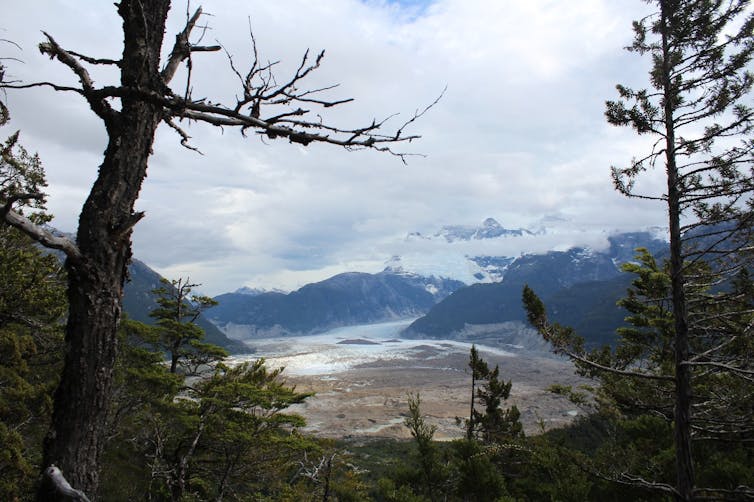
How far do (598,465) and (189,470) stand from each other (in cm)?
1096

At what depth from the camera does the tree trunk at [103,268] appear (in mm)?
2354

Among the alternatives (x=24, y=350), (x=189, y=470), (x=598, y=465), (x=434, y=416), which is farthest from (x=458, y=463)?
(x=434, y=416)

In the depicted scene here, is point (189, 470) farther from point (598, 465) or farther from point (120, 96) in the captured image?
point (120, 96)

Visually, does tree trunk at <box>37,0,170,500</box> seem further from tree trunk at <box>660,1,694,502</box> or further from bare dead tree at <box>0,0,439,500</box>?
tree trunk at <box>660,1,694,502</box>

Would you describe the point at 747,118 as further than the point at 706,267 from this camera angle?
No

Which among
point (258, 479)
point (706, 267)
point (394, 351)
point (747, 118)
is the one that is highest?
point (747, 118)

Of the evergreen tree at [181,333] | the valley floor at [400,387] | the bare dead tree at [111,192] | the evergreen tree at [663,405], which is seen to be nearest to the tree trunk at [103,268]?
the bare dead tree at [111,192]

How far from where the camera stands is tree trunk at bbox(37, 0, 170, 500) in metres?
2.35

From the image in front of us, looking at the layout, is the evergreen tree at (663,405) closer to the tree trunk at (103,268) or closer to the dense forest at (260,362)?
the dense forest at (260,362)

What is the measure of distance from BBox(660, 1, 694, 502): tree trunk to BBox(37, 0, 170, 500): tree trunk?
6.47 metres

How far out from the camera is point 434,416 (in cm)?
6041

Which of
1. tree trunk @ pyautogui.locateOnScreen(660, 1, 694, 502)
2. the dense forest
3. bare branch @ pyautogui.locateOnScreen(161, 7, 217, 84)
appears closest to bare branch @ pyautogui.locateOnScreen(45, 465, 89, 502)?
the dense forest

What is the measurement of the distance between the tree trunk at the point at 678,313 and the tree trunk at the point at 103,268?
21.2 feet

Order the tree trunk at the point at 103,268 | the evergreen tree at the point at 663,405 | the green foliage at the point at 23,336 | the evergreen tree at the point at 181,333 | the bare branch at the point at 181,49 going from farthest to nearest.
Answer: the evergreen tree at the point at 181,333
the green foliage at the point at 23,336
the evergreen tree at the point at 663,405
the bare branch at the point at 181,49
the tree trunk at the point at 103,268
